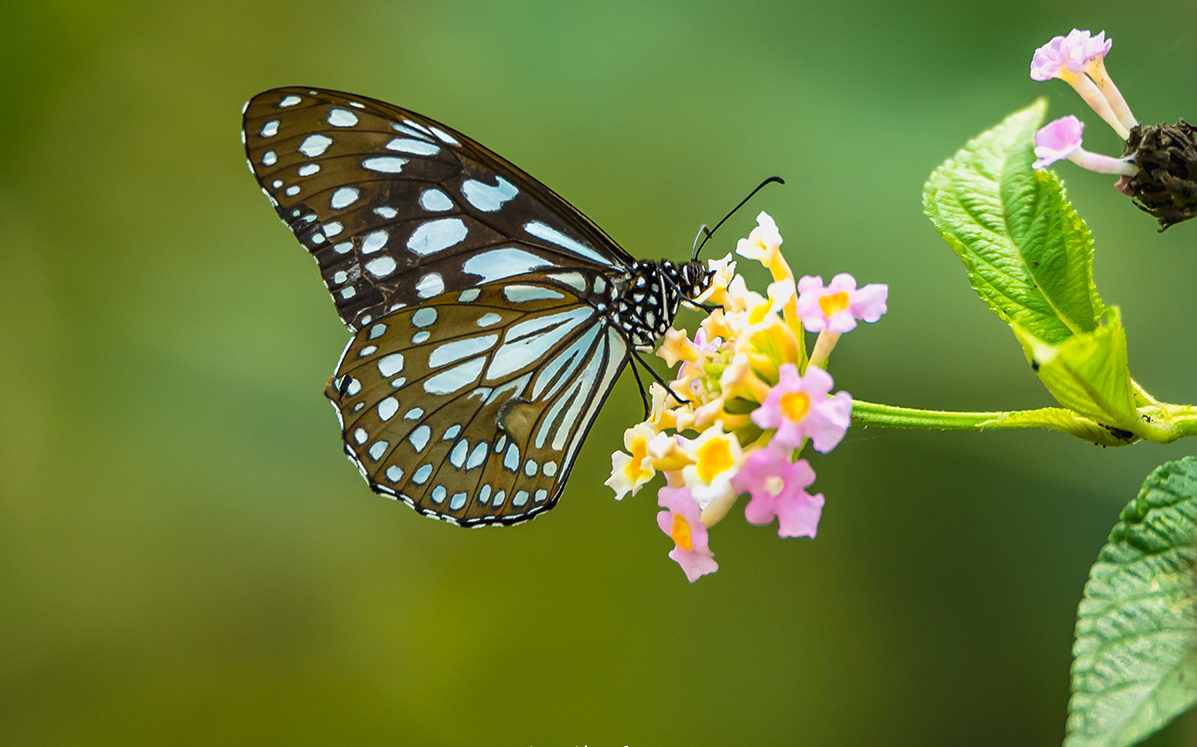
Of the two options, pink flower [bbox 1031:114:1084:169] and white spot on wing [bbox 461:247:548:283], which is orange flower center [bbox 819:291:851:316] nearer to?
pink flower [bbox 1031:114:1084:169]

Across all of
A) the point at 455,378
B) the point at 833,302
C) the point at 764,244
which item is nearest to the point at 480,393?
the point at 455,378

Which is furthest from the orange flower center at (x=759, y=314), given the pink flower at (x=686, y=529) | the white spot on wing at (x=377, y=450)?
the white spot on wing at (x=377, y=450)

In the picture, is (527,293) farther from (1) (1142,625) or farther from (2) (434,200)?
(1) (1142,625)

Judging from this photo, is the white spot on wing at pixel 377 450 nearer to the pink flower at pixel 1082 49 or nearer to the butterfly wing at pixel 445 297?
the butterfly wing at pixel 445 297

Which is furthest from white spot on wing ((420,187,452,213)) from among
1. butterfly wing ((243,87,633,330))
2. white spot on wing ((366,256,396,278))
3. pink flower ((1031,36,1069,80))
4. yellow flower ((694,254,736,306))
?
pink flower ((1031,36,1069,80))

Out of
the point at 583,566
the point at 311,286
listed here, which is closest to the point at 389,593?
the point at 583,566

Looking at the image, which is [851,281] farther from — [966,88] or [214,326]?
[214,326]
